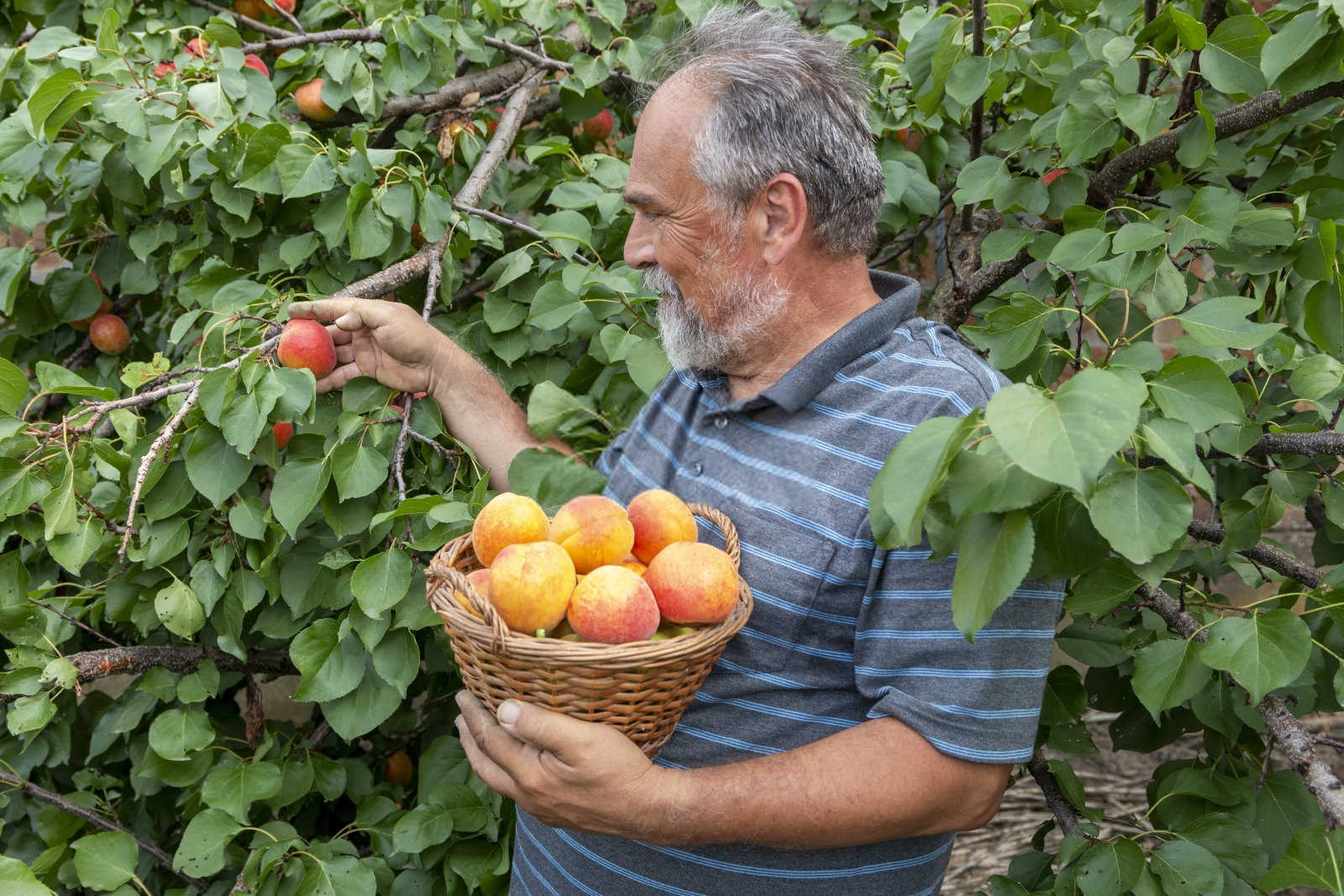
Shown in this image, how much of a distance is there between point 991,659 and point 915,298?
0.54 m

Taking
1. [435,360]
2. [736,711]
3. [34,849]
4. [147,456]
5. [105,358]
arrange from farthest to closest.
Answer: [105,358]
[34,849]
[435,360]
[147,456]
[736,711]

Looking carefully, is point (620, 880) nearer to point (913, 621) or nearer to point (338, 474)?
point (913, 621)

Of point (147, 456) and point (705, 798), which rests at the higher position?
point (147, 456)

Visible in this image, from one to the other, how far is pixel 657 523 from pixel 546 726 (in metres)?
0.26

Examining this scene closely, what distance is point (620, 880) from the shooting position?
1.41 meters

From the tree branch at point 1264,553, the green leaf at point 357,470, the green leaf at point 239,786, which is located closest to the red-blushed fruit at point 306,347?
the green leaf at point 357,470

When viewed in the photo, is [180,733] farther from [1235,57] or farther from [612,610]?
[1235,57]

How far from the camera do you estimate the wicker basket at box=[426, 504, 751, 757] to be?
1038mm

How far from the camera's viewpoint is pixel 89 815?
1896 millimetres

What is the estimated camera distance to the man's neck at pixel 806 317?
1.47 metres

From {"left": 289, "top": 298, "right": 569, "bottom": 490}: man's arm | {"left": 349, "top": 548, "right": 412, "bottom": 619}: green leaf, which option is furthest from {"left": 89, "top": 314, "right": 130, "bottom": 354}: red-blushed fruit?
{"left": 349, "top": 548, "right": 412, "bottom": 619}: green leaf

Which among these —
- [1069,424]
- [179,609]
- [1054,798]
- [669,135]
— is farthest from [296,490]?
[1054,798]

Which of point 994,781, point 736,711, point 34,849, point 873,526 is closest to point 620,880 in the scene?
point 736,711

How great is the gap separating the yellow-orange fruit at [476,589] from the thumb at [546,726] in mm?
104
